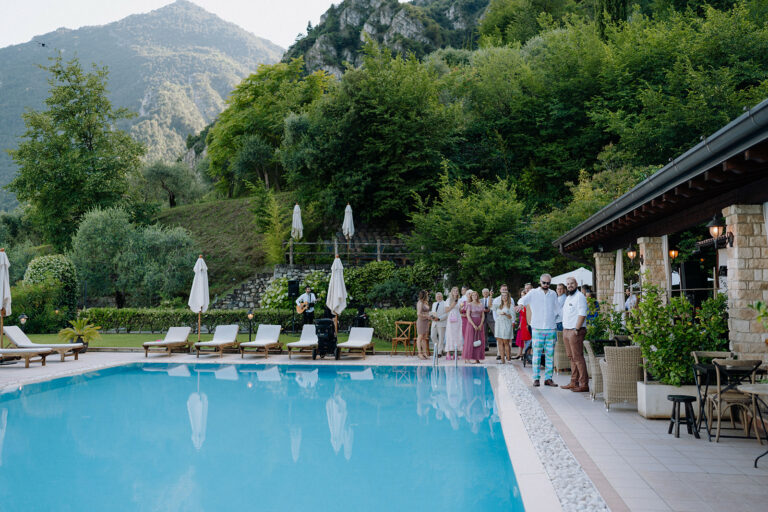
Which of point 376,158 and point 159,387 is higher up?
point 376,158

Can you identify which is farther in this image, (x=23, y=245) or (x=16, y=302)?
(x=23, y=245)

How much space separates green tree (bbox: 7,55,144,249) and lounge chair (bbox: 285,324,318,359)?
19706 millimetres

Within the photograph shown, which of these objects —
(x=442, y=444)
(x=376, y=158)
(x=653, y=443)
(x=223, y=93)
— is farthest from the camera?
(x=223, y=93)

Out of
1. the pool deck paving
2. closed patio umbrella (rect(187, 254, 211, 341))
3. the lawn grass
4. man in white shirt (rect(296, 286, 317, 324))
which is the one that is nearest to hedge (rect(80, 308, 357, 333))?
the lawn grass

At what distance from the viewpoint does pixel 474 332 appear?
505 inches

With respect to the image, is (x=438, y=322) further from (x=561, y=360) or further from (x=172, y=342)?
(x=172, y=342)

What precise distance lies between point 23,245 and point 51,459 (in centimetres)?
3593

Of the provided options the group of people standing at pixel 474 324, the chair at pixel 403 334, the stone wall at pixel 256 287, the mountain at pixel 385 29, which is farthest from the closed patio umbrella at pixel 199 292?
the mountain at pixel 385 29

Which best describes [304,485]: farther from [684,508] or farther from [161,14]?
[161,14]

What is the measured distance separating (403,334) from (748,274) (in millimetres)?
10598

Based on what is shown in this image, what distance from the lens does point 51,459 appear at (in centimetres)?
589

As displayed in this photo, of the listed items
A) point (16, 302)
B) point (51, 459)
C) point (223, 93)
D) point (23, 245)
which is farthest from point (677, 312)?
point (223, 93)

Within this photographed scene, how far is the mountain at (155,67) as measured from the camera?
85438 mm

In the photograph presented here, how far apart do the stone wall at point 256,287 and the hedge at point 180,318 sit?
242cm
